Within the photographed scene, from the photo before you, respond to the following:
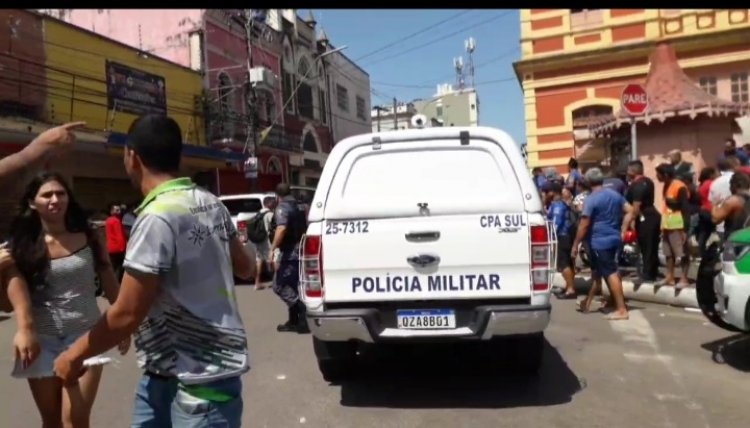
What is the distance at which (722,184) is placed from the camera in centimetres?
918

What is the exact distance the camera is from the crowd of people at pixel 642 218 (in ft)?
25.6

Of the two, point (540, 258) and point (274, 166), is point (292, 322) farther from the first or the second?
point (274, 166)

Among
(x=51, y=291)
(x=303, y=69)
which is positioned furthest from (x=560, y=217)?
(x=303, y=69)

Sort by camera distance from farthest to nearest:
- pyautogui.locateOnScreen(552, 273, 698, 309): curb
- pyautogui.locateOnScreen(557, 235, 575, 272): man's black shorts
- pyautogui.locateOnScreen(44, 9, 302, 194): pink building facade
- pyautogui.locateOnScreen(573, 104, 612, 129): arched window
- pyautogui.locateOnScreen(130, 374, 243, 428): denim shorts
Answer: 1. pyautogui.locateOnScreen(44, 9, 302, 194): pink building facade
2. pyautogui.locateOnScreen(573, 104, 612, 129): arched window
3. pyautogui.locateOnScreen(557, 235, 575, 272): man's black shorts
4. pyautogui.locateOnScreen(552, 273, 698, 309): curb
5. pyautogui.locateOnScreen(130, 374, 243, 428): denim shorts

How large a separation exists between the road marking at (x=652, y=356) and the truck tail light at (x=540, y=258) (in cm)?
121

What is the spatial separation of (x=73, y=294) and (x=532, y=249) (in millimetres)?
3009

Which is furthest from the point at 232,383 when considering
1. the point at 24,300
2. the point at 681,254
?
the point at 681,254

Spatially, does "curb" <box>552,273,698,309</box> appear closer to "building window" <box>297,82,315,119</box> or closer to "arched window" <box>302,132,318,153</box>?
"arched window" <box>302,132,318,153</box>

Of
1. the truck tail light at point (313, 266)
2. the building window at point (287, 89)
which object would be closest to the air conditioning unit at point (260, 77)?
the building window at point (287, 89)

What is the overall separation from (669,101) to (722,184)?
5.36 metres

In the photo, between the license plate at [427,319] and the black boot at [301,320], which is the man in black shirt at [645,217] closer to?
the black boot at [301,320]

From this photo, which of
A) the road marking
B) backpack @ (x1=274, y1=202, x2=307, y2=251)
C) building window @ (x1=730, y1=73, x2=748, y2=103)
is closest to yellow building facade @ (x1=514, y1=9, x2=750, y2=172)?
building window @ (x1=730, y1=73, x2=748, y2=103)

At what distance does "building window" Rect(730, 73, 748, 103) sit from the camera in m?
19.0

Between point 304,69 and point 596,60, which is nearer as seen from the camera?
point 596,60
